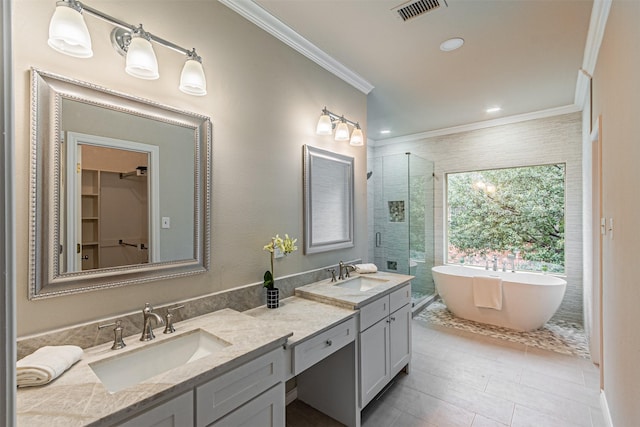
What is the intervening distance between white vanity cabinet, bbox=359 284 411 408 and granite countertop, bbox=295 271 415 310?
54 mm

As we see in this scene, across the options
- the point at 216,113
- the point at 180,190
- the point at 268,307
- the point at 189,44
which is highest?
the point at 189,44

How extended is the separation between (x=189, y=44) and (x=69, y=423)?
175 cm

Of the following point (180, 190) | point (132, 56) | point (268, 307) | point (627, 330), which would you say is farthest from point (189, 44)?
point (627, 330)

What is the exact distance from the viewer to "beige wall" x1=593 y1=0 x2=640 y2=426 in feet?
4.14

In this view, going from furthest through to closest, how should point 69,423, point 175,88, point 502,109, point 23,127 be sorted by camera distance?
1. point 502,109
2. point 175,88
3. point 23,127
4. point 69,423

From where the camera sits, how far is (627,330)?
142cm

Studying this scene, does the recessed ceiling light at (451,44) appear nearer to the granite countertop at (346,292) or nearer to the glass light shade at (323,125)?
the glass light shade at (323,125)

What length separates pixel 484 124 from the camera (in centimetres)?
432

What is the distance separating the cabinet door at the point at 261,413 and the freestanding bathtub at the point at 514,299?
3187 millimetres

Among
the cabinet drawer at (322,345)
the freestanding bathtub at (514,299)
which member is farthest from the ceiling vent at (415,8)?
the freestanding bathtub at (514,299)

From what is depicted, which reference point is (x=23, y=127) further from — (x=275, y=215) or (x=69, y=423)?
(x=275, y=215)

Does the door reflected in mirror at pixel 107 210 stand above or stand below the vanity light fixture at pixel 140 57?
below

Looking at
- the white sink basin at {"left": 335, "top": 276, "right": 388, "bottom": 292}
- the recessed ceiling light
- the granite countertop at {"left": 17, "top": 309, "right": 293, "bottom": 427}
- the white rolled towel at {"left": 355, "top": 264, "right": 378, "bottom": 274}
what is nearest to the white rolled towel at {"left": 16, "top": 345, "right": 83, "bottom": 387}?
the granite countertop at {"left": 17, "top": 309, "right": 293, "bottom": 427}

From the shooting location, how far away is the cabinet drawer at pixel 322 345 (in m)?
1.52
